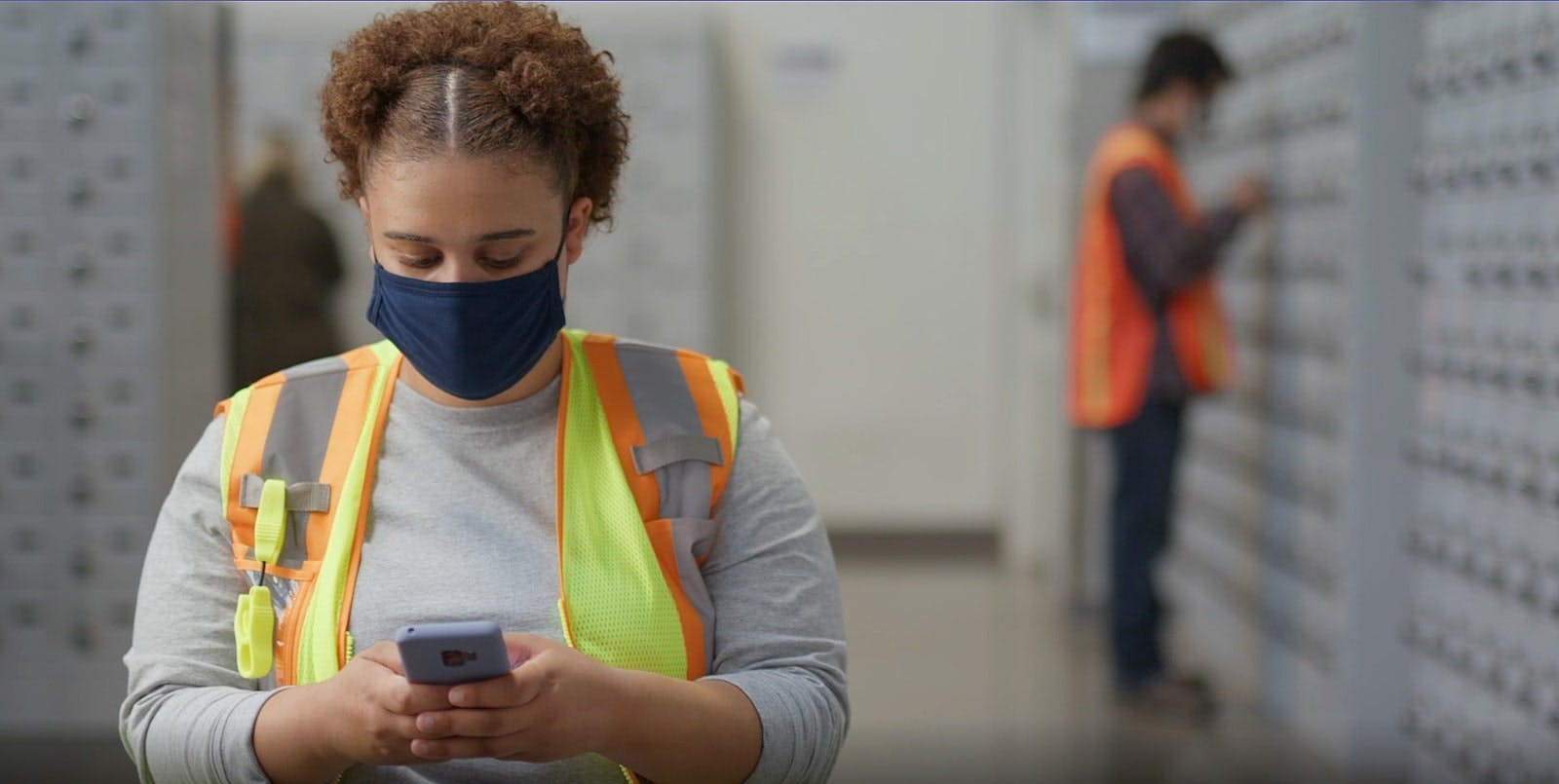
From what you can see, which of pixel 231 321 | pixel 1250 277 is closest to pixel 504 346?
pixel 1250 277

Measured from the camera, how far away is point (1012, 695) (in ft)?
16.0

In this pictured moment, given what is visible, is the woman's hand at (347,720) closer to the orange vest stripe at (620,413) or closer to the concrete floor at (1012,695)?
the orange vest stripe at (620,413)

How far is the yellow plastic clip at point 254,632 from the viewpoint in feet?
4.88

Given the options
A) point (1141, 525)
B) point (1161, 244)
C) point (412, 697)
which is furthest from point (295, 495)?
point (1141, 525)

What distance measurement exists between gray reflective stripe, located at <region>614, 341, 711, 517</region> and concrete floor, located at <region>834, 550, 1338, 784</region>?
54.8 inches

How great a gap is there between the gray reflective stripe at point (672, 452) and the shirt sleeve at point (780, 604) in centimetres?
4

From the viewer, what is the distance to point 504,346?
155 centimetres

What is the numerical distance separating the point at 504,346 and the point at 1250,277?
3773 millimetres

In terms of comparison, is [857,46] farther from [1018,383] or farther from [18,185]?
[18,185]

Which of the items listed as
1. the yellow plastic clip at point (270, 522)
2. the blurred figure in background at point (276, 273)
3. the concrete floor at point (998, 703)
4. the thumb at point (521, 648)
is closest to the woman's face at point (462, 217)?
the yellow plastic clip at point (270, 522)

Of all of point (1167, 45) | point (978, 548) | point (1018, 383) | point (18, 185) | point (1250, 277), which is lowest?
point (978, 548)

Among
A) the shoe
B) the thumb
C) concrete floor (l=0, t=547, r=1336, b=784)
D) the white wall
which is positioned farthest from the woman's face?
the white wall

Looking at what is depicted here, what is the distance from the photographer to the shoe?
4.53 m

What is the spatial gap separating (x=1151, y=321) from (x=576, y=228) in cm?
316
